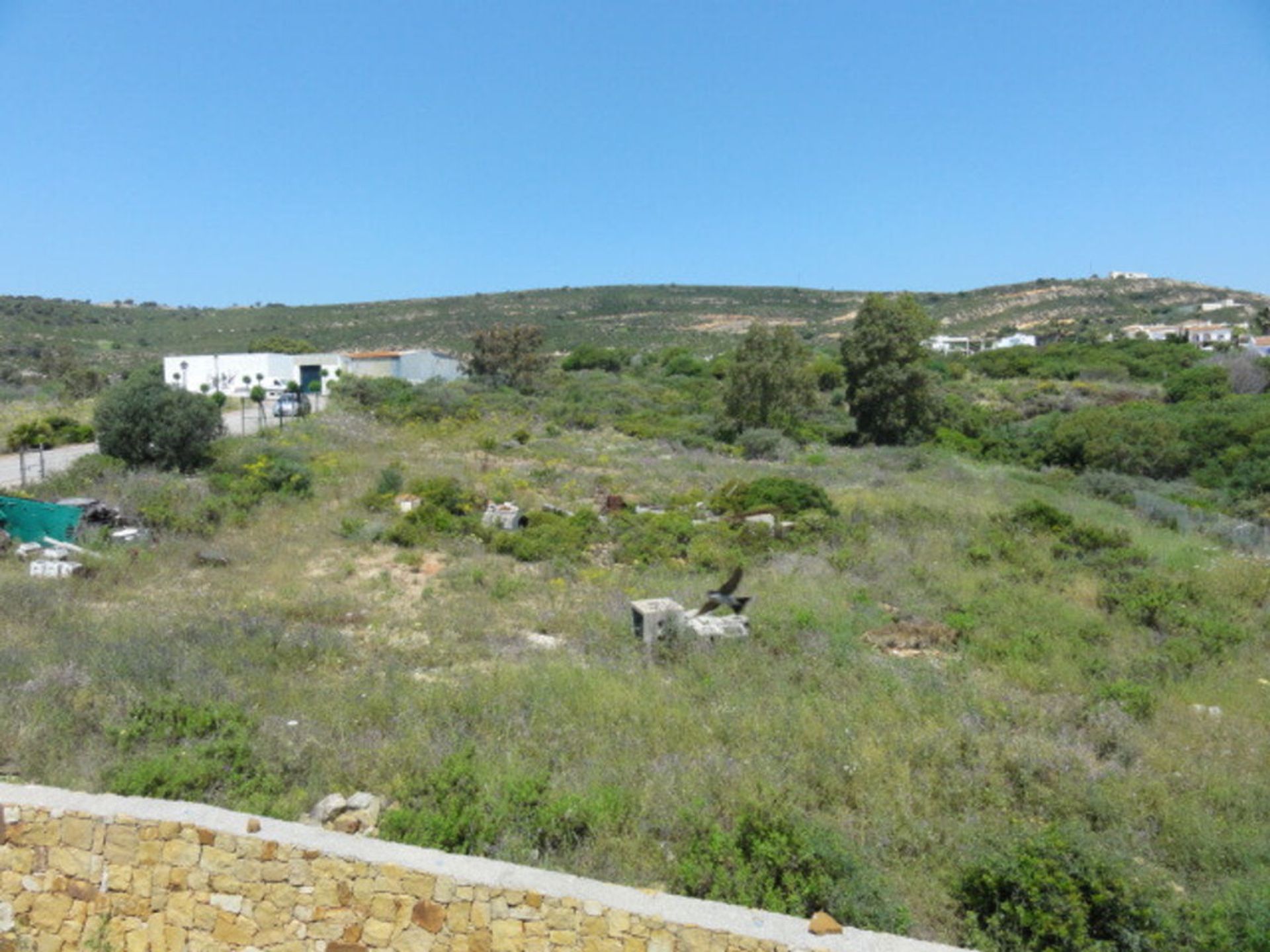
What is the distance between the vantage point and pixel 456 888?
12.0 feet

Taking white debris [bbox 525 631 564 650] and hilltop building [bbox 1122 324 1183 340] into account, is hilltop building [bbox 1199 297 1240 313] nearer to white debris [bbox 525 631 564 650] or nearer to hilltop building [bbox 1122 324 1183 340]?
hilltop building [bbox 1122 324 1183 340]

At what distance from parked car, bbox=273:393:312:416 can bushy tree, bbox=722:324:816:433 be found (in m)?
14.1

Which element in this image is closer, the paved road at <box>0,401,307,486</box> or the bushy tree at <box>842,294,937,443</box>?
the paved road at <box>0,401,307,486</box>

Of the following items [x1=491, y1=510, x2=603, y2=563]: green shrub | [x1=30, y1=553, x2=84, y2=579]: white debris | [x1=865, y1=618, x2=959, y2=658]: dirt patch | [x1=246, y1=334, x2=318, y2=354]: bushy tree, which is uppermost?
[x1=246, y1=334, x2=318, y2=354]: bushy tree

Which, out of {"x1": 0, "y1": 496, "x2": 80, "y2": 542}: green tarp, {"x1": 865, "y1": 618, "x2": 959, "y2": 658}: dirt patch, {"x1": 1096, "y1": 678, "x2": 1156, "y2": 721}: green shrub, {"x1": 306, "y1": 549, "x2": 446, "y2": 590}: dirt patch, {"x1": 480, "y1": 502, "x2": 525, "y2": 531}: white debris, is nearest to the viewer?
{"x1": 1096, "y1": 678, "x2": 1156, "y2": 721}: green shrub

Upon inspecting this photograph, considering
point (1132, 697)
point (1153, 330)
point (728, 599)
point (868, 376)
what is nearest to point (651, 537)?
point (728, 599)

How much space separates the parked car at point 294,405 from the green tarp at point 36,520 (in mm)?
14335

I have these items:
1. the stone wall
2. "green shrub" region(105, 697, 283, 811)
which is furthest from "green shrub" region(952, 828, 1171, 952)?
"green shrub" region(105, 697, 283, 811)

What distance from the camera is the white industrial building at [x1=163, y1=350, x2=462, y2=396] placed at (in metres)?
34.3

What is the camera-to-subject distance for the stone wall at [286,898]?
11.5 ft

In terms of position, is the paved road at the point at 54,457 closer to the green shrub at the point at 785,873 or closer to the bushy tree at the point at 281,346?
the green shrub at the point at 785,873

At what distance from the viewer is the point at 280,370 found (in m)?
35.7

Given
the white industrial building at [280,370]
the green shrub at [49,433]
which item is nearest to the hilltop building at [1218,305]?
the white industrial building at [280,370]

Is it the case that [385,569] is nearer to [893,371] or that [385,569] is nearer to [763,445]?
[763,445]
